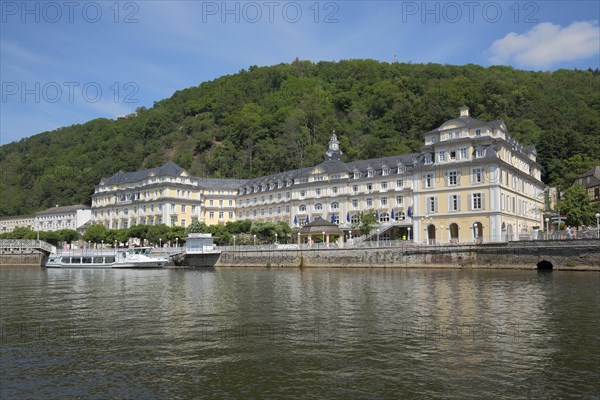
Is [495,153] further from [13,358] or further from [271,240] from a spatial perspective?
[13,358]

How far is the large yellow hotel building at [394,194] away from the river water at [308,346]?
100 ft

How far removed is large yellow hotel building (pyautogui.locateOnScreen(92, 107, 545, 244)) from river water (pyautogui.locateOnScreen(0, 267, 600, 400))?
3055 cm

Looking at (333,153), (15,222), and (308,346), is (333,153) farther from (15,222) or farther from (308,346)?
(308,346)

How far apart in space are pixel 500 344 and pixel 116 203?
9848 cm

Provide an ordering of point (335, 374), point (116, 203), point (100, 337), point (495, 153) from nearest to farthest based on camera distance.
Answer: point (335, 374)
point (100, 337)
point (495, 153)
point (116, 203)

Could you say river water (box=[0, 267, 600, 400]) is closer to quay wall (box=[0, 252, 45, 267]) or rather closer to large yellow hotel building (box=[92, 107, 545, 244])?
large yellow hotel building (box=[92, 107, 545, 244])

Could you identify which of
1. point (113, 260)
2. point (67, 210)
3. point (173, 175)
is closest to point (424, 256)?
point (113, 260)

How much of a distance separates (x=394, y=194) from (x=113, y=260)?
127ft

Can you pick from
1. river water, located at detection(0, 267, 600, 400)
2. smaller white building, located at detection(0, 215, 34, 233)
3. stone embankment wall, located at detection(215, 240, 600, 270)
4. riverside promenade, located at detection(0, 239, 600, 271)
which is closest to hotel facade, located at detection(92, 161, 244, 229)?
riverside promenade, located at detection(0, 239, 600, 271)

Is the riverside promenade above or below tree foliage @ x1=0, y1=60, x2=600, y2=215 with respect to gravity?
below

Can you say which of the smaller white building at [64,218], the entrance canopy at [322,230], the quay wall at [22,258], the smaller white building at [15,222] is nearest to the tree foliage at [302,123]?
the smaller white building at [15,222]

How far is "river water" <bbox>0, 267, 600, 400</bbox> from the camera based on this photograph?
13016mm

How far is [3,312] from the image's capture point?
25.2m

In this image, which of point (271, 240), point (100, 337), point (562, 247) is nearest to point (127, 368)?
point (100, 337)
